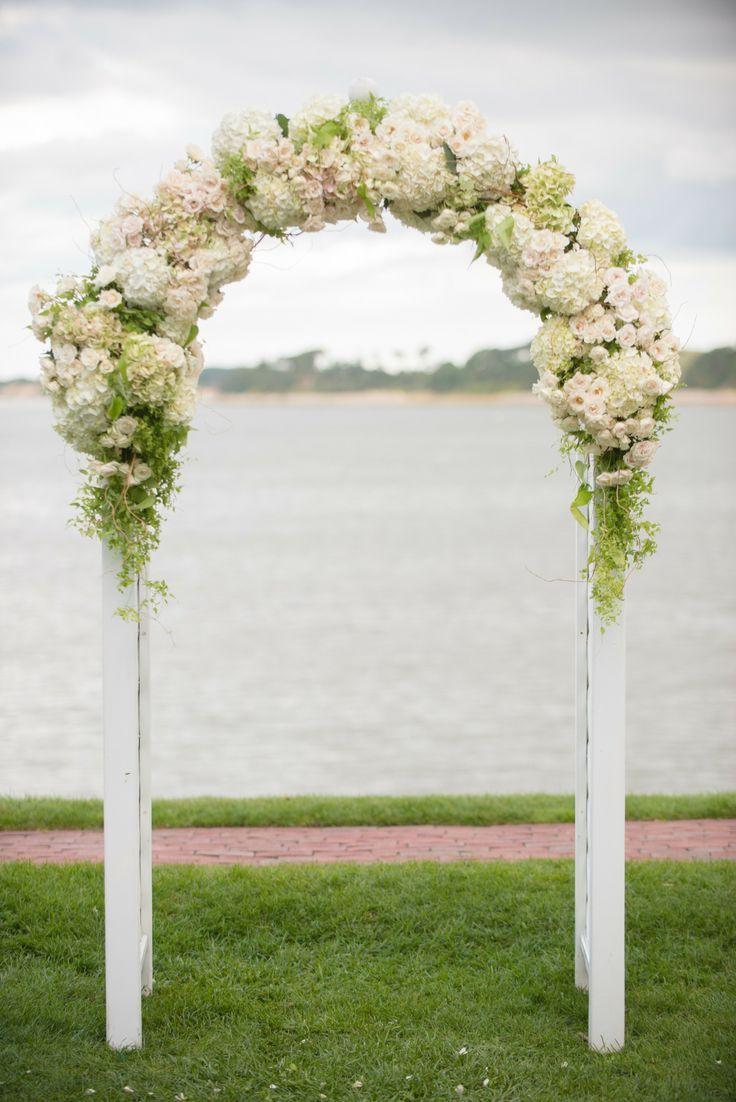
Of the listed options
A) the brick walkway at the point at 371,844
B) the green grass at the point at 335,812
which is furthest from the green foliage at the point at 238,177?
the green grass at the point at 335,812

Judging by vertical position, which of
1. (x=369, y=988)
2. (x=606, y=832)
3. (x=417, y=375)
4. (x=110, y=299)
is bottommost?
(x=369, y=988)

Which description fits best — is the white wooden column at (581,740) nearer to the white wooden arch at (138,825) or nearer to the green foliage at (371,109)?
the white wooden arch at (138,825)

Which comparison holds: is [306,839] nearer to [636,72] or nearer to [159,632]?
[159,632]

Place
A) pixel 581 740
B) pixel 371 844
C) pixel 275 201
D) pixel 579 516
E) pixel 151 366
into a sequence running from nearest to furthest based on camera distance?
pixel 151 366 < pixel 275 201 < pixel 579 516 < pixel 581 740 < pixel 371 844

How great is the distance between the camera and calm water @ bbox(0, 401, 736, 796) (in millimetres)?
12891

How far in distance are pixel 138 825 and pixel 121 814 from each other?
0.09 m

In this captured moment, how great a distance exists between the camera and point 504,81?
83.2 ft

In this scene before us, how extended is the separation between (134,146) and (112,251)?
3374cm

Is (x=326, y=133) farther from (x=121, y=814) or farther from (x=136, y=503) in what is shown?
(x=121, y=814)

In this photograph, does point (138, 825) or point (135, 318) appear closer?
point (135, 318)

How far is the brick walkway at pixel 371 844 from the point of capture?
653cm

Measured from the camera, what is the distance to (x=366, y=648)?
71.7 ft

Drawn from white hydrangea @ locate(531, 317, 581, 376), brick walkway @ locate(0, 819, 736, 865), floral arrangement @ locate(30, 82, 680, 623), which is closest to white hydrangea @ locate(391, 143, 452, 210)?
floral arrangement @ locate(30, 82, 680, 623)

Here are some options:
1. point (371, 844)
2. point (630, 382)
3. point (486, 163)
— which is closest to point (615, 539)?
point (630, 382)
